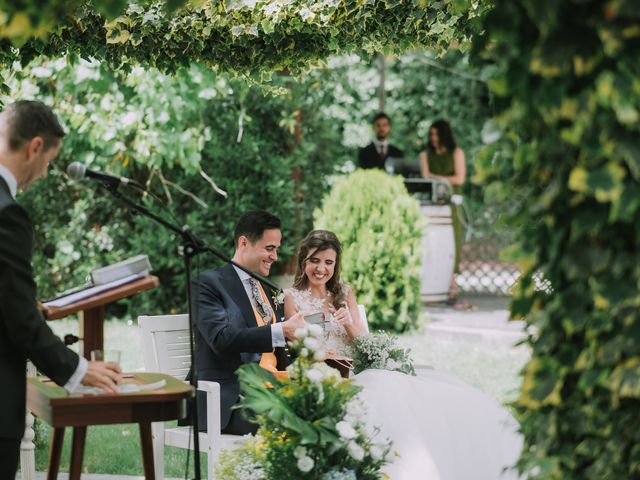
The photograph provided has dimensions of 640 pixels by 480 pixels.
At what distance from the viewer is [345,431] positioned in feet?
11.0

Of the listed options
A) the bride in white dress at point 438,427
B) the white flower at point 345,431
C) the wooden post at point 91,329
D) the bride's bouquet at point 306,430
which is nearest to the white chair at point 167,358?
the bride in white dress at point 438,427

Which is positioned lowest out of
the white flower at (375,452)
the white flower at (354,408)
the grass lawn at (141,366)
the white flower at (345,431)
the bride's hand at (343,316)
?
the grass lawn at (141,366)

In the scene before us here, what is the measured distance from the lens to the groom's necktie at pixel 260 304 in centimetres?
485

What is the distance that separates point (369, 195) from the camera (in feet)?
32.0

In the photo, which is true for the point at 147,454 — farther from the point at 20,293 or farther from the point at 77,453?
the point at 20,293

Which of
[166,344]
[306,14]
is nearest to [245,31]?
[306,14]

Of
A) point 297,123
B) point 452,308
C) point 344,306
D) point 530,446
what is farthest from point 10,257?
point 452,308

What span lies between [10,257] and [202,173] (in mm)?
7080

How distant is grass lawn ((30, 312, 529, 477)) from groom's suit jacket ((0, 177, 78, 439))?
265 millimetres

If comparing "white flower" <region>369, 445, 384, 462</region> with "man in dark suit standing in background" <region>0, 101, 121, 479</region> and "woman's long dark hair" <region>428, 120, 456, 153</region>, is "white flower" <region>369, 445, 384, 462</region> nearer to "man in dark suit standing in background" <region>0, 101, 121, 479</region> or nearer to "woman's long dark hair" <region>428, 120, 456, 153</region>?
"man in dark suit standing in background" <region>0, 101, 121, 479</region>

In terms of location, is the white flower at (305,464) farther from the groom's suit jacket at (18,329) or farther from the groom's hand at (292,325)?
the groom's hand at (292,325)

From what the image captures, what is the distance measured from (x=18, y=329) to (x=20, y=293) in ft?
0.36

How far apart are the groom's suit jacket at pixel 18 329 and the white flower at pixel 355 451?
1004 mm

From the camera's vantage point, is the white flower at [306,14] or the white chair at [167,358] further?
the white flower at [306,14]
